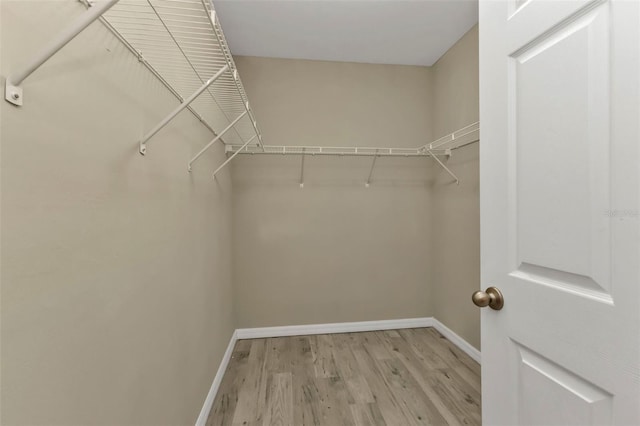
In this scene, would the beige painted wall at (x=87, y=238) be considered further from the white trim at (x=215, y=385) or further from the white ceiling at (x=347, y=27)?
the white ceiling at (x=347, y=27)

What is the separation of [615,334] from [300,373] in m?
1.86

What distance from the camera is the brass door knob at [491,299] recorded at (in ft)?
2.63

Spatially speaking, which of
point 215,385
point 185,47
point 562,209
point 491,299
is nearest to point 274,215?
point 215,385

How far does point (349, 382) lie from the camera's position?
1886 mm

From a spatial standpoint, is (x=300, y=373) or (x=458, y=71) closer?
(x=300, y=373)

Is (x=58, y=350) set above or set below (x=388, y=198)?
below

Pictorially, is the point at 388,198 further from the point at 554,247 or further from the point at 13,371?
the point at 13,371

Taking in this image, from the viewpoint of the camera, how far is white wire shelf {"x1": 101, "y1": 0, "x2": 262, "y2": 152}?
81 cm

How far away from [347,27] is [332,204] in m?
1.42

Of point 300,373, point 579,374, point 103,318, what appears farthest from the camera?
point 300,373

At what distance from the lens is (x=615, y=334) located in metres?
0.53

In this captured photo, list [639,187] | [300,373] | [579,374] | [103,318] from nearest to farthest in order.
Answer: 1. [639,187]
2. [579,374]
3. [103,318]
4. [300,373]

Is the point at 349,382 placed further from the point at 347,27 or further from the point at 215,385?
the point at 347,27

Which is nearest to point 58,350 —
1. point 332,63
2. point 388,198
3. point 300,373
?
point 300,373
